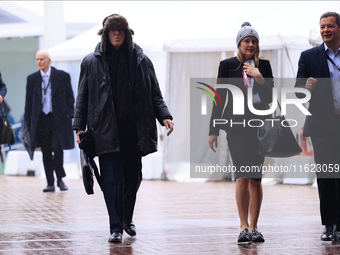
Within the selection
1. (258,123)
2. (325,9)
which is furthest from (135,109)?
(325,9)

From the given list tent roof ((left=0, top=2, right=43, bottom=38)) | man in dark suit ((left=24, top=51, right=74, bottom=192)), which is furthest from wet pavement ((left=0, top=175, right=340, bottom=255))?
tent roof ((left=0, top=2, right=43, bottom=38))

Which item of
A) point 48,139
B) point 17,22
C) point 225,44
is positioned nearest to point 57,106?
point 48,139

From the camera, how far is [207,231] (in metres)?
5.62

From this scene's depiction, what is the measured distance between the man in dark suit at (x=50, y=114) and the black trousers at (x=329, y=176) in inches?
199

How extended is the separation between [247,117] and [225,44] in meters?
6.86

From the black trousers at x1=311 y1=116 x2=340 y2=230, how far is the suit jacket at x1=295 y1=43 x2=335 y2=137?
0.08m

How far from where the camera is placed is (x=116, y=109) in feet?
16.7

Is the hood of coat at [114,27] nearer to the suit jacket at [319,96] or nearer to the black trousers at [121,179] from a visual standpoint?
the black trousers at [121,179]

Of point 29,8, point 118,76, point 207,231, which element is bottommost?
point 207,231

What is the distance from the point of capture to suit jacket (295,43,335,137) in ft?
16.9

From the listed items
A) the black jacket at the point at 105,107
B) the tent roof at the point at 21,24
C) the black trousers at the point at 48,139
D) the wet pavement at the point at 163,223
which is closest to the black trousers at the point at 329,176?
the wet pavement at the point at 163,223

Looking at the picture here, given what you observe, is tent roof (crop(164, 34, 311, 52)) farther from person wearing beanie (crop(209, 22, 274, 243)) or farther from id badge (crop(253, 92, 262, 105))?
id badge (crop(253, 92, 262, 105))

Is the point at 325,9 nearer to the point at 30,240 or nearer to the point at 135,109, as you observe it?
the point at 135,109

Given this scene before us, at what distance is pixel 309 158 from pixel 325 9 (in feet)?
9.77
